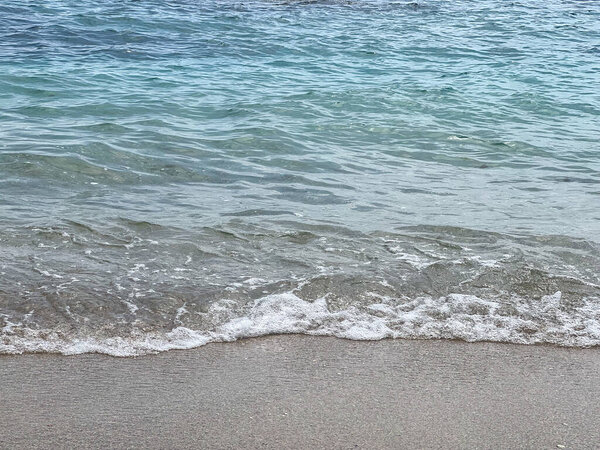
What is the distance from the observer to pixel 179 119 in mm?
10172

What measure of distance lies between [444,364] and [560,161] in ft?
17.2

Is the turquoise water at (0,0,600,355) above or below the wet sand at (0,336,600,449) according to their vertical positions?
below

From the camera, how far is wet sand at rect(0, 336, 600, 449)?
3592 mm

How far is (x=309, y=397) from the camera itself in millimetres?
3943

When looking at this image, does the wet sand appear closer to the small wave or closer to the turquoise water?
the small wave

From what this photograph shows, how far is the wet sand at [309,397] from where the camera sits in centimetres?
359

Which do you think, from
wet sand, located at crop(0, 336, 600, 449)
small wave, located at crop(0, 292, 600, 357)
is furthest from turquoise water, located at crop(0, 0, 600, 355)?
wet sand, located at crop(0, 336, 600, 449)

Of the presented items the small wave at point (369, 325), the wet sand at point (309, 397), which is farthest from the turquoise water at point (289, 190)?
the wet sand at point (309, 397)

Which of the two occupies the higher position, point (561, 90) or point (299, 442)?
point (299, 442)

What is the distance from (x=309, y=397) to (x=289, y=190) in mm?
3806

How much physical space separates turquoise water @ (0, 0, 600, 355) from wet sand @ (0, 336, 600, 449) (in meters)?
0.23

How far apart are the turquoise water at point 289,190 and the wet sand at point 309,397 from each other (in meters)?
0.23

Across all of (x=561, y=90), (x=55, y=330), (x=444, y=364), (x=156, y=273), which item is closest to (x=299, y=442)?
(x=444, y=364)

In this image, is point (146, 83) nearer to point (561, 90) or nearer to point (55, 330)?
point (561, 90)
